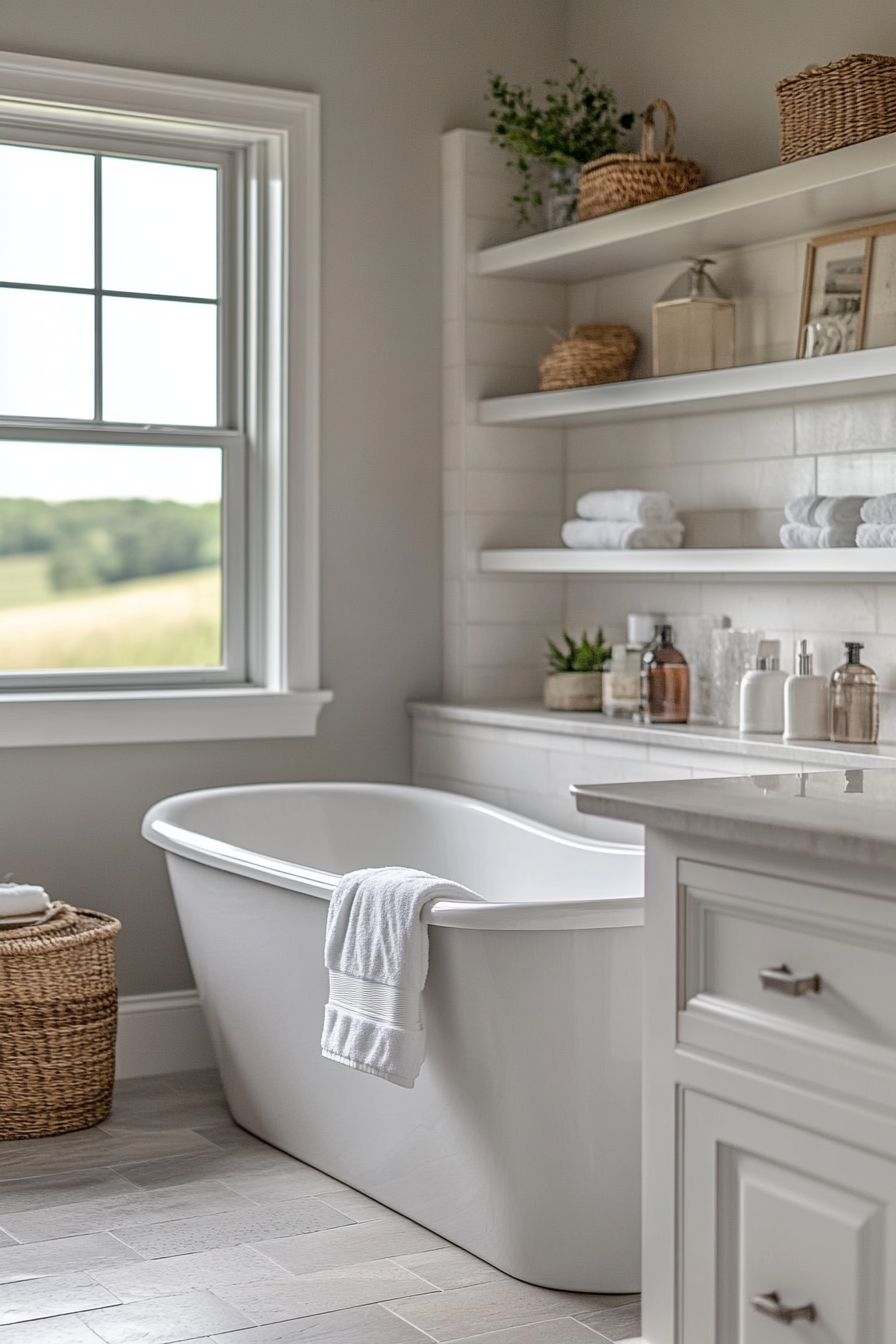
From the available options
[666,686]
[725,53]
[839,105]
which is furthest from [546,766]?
[725,53]

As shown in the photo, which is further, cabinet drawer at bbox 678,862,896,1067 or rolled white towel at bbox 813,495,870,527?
rolled white towel at bbox 813,495,870,527

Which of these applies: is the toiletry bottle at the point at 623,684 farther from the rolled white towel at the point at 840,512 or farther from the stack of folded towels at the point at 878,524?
the stack of folded towels at the point at 878,524

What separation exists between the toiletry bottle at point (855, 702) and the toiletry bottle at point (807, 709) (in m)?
0.03

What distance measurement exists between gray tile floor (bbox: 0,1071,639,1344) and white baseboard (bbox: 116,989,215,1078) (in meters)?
0.54

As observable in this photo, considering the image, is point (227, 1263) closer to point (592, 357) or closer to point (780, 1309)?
point (780, 1309)

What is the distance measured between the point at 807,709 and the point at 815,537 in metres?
0.36

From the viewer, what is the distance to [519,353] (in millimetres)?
4469

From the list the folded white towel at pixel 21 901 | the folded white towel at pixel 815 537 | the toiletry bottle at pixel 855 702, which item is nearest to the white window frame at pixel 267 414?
the folded white towel at pixel 21 901

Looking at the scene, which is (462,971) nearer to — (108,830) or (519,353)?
(108,830)

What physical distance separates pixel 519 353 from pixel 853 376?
141 centimetres

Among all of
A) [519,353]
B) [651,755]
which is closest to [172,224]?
[519,353]

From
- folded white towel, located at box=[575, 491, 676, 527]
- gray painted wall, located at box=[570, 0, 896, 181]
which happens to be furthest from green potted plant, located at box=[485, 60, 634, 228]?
folded white towel, located at box=[575, 491, 676, 527]

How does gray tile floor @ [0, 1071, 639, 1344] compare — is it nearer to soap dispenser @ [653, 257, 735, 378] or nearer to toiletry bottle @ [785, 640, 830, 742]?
toiletry bottle @ [785, 640, 830, 742]

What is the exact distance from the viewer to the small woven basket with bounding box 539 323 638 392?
163 inches
